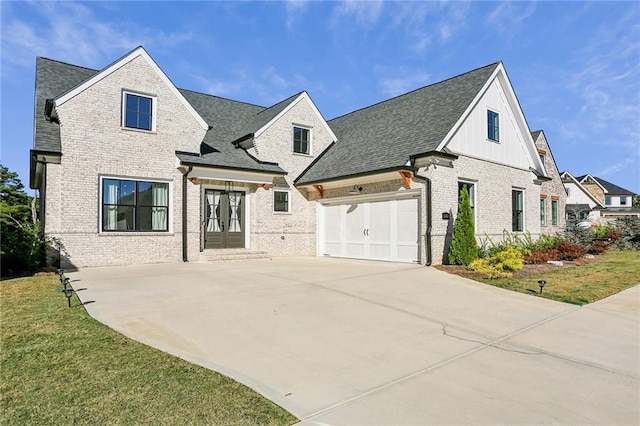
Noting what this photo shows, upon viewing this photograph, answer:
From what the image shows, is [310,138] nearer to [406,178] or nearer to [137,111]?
[406,178]

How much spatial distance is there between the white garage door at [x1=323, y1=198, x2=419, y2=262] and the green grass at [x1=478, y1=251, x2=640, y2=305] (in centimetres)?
398

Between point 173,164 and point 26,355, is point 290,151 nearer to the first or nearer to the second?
point 173,164

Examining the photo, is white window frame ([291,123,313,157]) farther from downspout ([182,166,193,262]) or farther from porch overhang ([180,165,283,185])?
downspout ([182,166,193,262])

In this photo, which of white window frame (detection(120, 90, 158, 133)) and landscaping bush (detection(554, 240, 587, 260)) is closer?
white window frame (detection(120, 90, 158, 133))

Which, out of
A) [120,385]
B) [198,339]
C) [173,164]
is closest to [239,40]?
[173,164]

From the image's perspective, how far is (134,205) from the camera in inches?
530

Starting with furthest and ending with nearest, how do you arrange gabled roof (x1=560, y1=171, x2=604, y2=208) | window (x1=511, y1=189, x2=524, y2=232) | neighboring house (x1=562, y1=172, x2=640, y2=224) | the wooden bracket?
gabled roof (x1=560, y1=171, x2=604, y2=208)
neighboring house (x1=562, y1=172, x2=640, y2=224)
window (x1=511, y1=189, x2=524, y2=232)
the wooden bracket

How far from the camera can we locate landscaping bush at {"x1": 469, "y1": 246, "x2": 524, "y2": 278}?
1093cm

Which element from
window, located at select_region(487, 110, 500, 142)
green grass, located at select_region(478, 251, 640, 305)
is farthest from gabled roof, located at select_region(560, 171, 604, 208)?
green grass, located at select_region(478, 251, 640, 305)

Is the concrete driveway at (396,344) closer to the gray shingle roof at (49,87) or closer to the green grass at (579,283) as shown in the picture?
the green grass at (579,283)

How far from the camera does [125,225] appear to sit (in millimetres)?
13258

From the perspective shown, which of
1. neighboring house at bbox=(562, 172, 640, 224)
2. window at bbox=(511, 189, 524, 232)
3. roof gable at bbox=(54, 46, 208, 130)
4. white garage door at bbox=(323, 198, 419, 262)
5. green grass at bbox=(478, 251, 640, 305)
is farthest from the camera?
neighboring house at bbox=(562, 172, 640, 224)

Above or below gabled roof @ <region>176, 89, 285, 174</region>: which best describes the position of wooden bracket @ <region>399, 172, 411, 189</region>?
below

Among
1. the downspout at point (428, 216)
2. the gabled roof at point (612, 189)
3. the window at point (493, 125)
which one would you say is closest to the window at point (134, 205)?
the downspout at point (428, 216)
